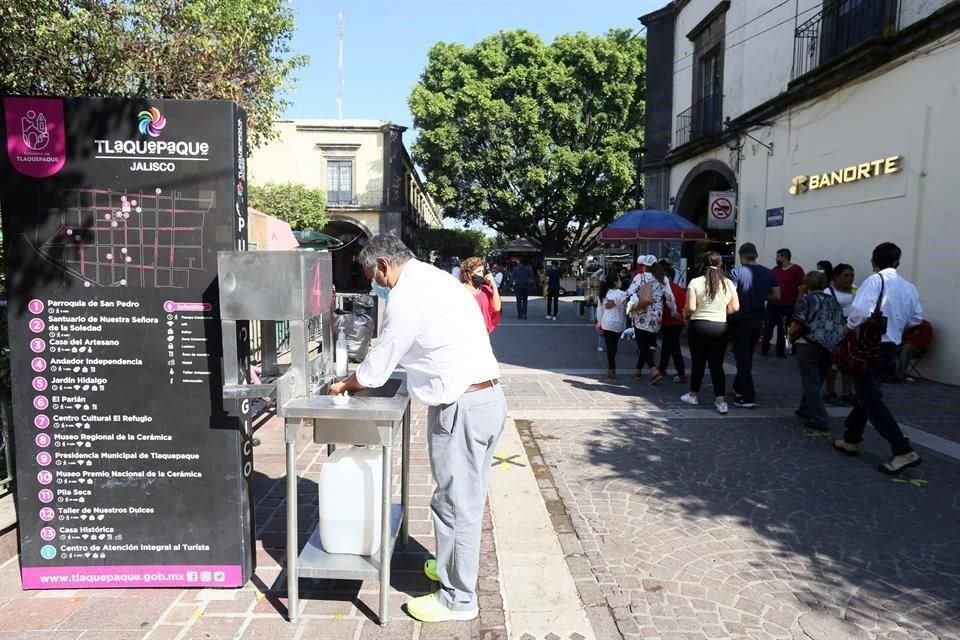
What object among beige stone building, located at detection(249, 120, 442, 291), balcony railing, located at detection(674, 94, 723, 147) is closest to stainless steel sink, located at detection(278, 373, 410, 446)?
balcony railing, located at detection(674, 94, 723, 147)

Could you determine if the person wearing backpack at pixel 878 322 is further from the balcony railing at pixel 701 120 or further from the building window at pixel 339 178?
the building window at pixel 339 178

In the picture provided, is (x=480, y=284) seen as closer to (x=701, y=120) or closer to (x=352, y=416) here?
(x=352, y=416)

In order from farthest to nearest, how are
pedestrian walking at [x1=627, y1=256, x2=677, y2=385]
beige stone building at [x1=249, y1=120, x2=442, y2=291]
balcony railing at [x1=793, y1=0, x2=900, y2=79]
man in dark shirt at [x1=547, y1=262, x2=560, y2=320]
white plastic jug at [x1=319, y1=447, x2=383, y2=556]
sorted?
1. beige stone building at [x1=249, y1=120, x2=442, y2=291]
2. man in dark shirt at [x1=547, y1=262, x2=560, y2=320]
3. balcony railing at [x1=793, y1=0, x2=900, y2=79]
4. pedestrian walking at [x1=627, y1=256, x2=677, y2=385]
5. white plastic jug at [x1=319, y1=447, x2=383, y2=556]

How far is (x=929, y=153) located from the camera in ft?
26.7

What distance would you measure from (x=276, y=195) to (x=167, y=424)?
2633cm

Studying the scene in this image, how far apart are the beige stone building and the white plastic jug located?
1131 inches

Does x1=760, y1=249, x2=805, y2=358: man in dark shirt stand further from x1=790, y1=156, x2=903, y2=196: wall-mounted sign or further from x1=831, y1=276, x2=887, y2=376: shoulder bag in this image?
x1=831, y1=276, x2=887, y2=376: shoulder bag

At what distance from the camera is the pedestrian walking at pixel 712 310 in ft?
20.3

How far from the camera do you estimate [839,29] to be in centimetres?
1006

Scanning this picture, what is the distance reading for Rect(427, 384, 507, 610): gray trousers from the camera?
2.64 metres

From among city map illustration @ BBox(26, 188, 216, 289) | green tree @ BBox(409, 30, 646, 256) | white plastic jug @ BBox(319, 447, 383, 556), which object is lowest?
white plastic jug @ BBox(319, 447, 383, 556)

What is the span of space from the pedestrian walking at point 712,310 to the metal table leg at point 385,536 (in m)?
4.49

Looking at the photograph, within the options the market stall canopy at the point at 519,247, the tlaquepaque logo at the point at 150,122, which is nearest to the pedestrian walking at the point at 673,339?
the tlaquepaque logo at the point at 150,122

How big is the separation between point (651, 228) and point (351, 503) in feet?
32.5
